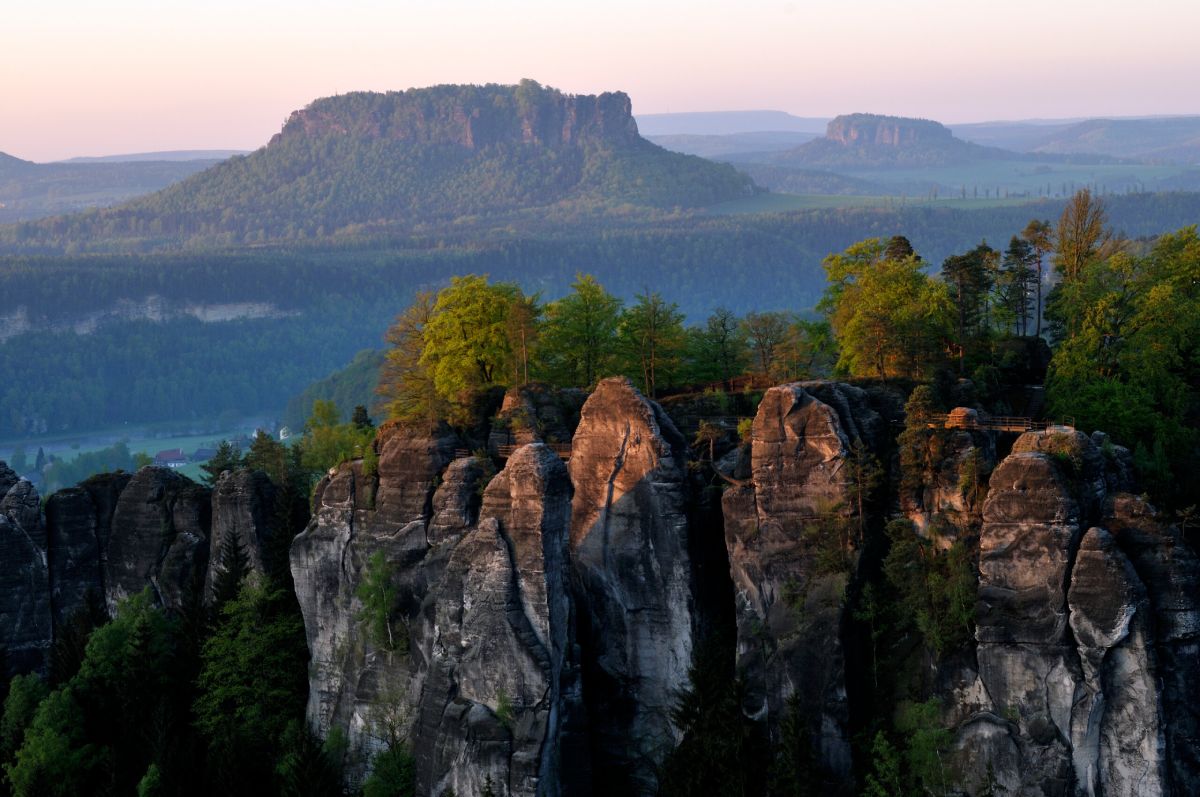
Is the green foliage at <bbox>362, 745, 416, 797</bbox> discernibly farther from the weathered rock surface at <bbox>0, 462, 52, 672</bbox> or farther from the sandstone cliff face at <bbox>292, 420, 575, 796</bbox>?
the weathered rock surface at <bbox>0, 462, 52, 672</bbox>

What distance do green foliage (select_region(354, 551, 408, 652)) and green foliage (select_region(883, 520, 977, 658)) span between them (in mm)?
16331

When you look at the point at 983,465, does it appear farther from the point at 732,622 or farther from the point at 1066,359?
the point at 1066,359

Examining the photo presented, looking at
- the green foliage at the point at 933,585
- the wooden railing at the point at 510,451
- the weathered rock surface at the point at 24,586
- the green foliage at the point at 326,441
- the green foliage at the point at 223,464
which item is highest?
the wooden railing at the point at 510,451

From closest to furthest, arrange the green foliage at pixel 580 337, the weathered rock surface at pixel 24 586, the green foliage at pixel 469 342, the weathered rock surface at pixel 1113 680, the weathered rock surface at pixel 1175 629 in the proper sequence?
the weathered rock surface at pixel 1113 680, the weathered rock surface at pixel 1175 629, the green foliage at pixel 469 342, the green foliage at pixel 580 337, the weathered rock surface at pixel 24 586

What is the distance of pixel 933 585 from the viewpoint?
46219 mm

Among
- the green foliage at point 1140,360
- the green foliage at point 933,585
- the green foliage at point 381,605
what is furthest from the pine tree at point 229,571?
the green foliage at point 1140,360

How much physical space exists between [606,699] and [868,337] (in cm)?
1599

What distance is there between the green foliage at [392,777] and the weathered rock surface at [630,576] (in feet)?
18.9

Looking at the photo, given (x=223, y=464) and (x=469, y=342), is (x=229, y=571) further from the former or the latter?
(x=223, y=464)

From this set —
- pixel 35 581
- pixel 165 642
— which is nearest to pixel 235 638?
pixel 165 642

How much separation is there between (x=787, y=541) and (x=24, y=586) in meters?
33.2

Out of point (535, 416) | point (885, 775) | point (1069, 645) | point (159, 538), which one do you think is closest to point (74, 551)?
point (159, 538)

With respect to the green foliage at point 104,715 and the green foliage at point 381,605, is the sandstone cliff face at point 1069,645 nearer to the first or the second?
the green foliage at point 381,605

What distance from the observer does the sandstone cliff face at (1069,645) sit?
Answer: 1698 inches
